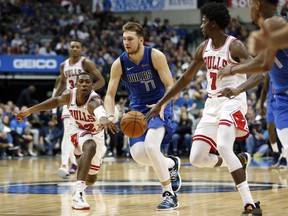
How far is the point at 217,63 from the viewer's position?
6.92m

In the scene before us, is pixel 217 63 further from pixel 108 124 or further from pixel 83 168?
pixel 83 168

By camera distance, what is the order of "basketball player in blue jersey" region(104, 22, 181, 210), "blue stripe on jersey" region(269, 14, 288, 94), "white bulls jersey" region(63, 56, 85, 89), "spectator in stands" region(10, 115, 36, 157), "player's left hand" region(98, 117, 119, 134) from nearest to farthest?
"blue stripe on jersey" region(269, 14, 288, 94) < "player's left hand" region(98, 117, 119, 134) < "basketball player in blue jersey" region(104, 22, 181, 210) < "white bulls jersey" region(63, 56, 85, 89) < "spectator in stands" region(10, 115, 36, 157)

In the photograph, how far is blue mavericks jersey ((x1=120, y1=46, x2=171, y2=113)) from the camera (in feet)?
25.7

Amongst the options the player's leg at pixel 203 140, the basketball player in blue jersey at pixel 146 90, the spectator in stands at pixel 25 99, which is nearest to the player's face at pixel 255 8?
the player's leg at pixel 203 140

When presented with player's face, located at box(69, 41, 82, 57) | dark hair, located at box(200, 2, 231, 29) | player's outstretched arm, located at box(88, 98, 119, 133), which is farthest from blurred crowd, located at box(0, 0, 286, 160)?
dark hair, located at box(200, 2, 231, 29)

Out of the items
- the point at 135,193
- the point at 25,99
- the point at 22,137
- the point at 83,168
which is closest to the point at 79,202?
the point at 83,168

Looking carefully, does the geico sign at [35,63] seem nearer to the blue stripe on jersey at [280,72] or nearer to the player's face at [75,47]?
the player's face at [75,47]

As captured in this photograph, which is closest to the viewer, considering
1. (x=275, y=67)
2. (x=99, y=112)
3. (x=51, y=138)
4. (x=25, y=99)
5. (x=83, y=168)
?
(x=275, y=67)

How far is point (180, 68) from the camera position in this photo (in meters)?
22.2

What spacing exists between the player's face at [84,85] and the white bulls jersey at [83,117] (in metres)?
0.10

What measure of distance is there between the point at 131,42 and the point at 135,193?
2.30 metres

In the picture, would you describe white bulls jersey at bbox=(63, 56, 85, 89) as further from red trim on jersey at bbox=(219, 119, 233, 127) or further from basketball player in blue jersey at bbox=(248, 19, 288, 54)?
basketball player in blue jersey at bbox=(248, 19, 288, 54)

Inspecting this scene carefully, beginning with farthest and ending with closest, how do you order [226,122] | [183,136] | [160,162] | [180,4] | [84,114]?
[180,4] < [183,136] < [84,114] < [160,162] < [226,122]

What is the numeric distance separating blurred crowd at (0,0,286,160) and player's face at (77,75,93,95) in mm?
7767
